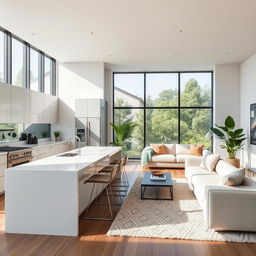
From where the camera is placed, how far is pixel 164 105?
32.5 ft

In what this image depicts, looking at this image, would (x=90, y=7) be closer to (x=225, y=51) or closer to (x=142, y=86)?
(x=225, y=51)

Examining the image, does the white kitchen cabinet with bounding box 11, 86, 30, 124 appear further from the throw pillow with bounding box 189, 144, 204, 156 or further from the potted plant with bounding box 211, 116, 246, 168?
the potted plant with bounding box 211, 116, 246, 168

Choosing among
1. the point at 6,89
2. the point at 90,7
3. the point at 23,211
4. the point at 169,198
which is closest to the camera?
the point at 23,211

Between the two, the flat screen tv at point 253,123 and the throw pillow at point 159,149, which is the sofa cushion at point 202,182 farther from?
the throw pillow at point 159,149

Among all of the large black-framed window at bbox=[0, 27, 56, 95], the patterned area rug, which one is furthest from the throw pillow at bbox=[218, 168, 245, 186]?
the large black-framed window at bbox=[0, 27, 56, 95]

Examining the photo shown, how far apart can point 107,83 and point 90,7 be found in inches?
208

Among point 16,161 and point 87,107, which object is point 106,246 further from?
point 87,107

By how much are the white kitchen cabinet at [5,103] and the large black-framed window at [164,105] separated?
15.3ft

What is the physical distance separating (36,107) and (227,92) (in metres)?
5.98

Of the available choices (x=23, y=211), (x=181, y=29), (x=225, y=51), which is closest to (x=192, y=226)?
(x=23, y=211)

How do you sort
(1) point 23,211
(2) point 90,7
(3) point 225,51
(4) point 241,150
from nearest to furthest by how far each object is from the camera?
(1) point 23,211
(2) point 90,7
(3) point 225,51
(4) point 241,150

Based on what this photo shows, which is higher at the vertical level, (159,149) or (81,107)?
(81,107)

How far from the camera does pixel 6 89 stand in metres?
5.68

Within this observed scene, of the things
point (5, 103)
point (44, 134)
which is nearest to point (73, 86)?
point (44, 134)
